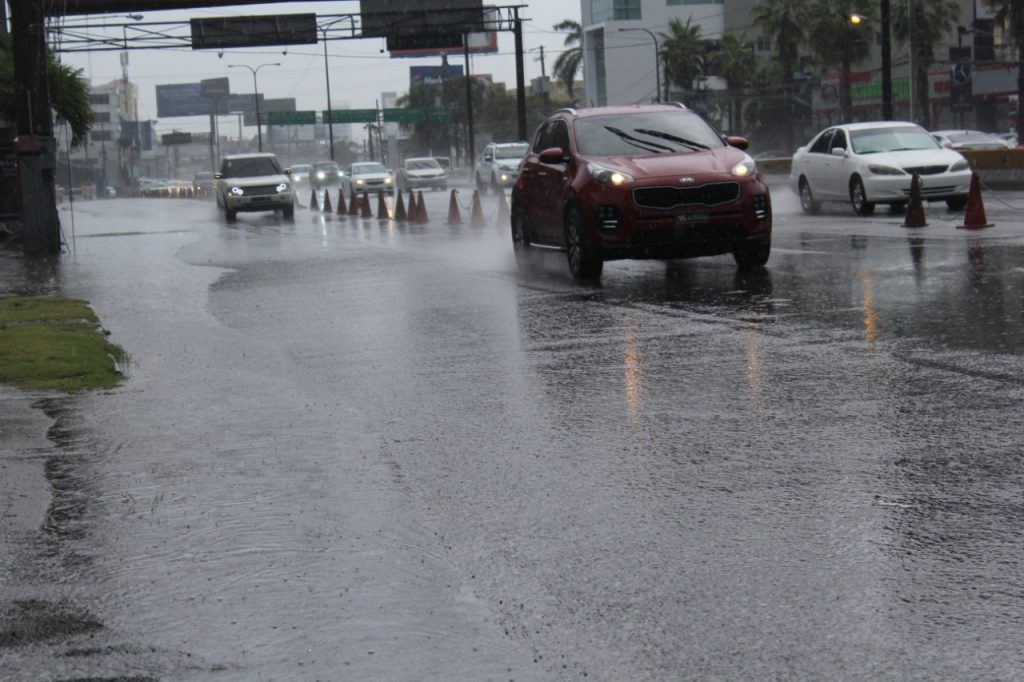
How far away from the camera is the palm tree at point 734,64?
332 ft

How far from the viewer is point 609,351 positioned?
393 inches

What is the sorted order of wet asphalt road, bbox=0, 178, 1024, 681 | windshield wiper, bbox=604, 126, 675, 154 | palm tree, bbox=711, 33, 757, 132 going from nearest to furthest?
wet asphalt road, bbox=0, 178, 1024, 681 → windshield wiper, bbox=604, 126, 675, 154 → palm tree, bbox=711, 33, 757, 132

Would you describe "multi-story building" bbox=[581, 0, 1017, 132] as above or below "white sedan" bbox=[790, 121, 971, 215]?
above

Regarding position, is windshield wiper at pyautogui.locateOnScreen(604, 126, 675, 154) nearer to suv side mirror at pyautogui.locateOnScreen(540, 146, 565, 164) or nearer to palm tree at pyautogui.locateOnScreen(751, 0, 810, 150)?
suv side mirror at pyautogui.locateOnScreen(540, 146, 565, 164)

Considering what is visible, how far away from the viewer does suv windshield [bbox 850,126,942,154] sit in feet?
82.6

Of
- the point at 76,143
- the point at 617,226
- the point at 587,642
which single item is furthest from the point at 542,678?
the point at 76,143

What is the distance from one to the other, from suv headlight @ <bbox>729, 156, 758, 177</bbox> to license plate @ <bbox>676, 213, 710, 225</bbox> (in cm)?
61

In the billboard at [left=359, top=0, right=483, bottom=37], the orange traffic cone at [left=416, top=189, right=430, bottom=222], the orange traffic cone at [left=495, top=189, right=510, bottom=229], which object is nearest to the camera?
the orange traffic cone at [left=495, top=189, right=510, bottom=229]

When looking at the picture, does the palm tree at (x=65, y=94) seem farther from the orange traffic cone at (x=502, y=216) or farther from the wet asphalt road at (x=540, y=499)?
the wet asphalt road at (x=540, y=499)

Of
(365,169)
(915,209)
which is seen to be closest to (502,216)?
(915,209)

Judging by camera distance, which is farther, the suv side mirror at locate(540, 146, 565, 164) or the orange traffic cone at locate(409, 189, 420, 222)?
the orange traffic cone at locate(409, 189, 420, 222)

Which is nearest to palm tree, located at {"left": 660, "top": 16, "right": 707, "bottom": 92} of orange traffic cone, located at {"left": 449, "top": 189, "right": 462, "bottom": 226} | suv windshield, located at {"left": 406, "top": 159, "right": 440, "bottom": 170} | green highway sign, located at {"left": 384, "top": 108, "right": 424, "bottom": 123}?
green highway sign, located at {"left": 384, "top": 108, "right": 424, "bottom": 123}

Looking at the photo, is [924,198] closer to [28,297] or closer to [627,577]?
[28,297]

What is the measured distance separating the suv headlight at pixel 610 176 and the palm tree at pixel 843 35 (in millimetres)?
62152
